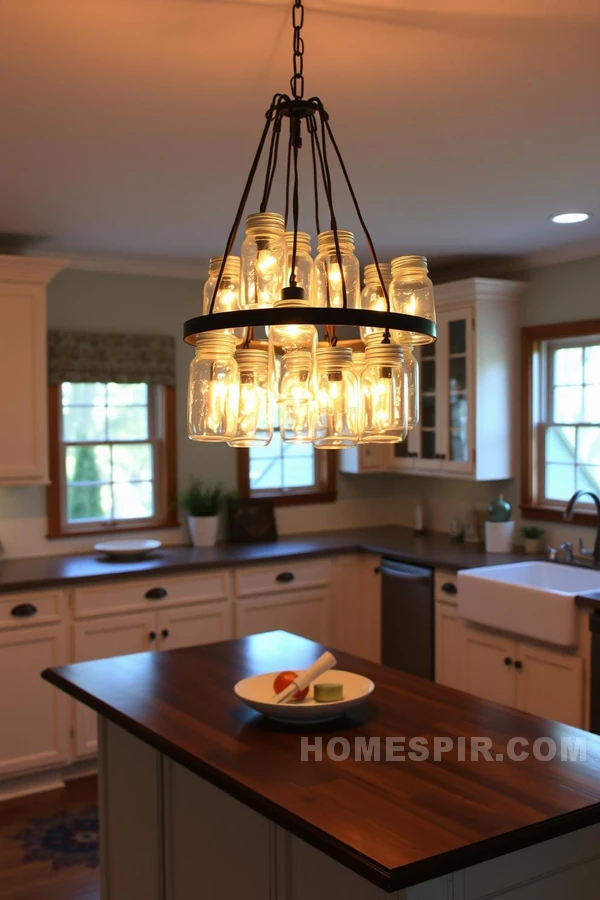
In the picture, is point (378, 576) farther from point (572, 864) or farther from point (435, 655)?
point (572, 864)

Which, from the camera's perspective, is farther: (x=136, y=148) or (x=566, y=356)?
(x=566, y=356)

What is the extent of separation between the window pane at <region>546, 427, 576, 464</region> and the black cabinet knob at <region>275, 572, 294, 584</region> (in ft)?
5.01

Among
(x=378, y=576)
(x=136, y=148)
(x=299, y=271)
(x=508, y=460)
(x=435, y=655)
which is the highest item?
(x=136, y=148)

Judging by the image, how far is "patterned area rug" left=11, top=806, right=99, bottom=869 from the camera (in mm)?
3402

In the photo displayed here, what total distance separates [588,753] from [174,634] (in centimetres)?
269

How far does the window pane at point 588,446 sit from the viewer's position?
14.8ft

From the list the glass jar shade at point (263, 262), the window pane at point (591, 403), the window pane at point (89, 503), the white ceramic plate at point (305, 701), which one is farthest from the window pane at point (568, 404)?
the glass jar shade at point (263, 262)

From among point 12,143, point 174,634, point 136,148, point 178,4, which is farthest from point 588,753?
point 174,634

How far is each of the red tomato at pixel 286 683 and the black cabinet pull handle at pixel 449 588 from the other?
2.06 m

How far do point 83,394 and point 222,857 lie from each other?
3.07 metres

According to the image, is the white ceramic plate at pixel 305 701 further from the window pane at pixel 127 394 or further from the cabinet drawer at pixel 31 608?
the window pane at pixel 127 394

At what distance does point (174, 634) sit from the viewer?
4383 mm

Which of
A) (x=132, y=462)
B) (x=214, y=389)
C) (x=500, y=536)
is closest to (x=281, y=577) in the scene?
(x=132, y=462)

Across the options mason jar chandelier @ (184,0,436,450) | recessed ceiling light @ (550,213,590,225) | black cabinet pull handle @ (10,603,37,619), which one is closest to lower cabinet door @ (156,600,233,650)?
black cabinet pull handle @ (10,603,37,619)
